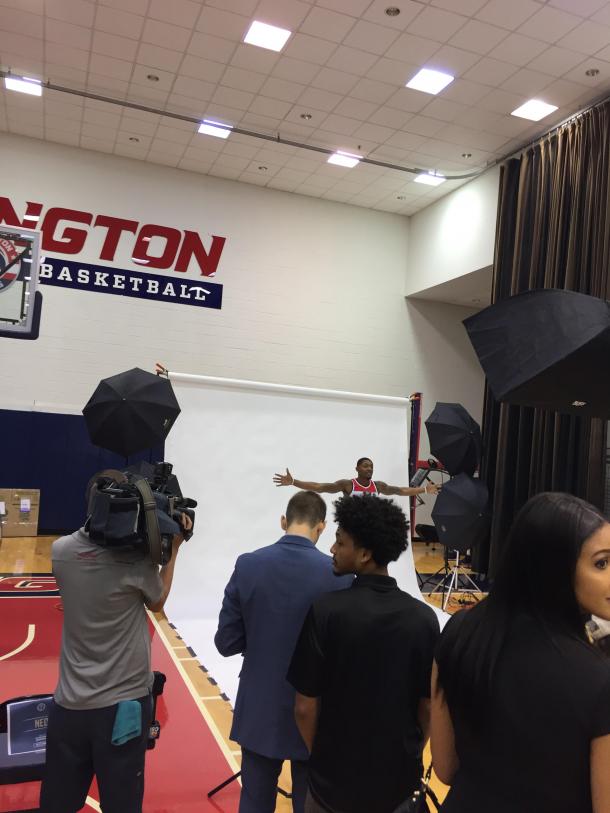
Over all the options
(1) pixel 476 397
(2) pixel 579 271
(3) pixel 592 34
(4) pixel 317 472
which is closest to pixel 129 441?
(4) pixel 317 472

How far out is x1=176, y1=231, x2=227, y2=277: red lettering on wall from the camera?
32.9 ft

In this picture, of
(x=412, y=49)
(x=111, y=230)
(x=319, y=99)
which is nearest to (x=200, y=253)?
(x=111, y=230)

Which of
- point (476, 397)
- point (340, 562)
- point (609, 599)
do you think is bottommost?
point (340, 562)

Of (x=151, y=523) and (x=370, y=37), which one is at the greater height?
(x=370, y=37)

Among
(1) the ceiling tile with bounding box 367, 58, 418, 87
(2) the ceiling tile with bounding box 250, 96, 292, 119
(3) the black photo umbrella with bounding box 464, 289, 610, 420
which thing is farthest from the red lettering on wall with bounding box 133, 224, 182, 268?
(3) the black photo umbrella with bounding box 464, 289, 610, 420

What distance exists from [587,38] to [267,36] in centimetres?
314

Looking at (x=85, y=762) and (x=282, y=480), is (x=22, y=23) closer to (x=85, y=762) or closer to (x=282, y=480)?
(x=282, y=480)

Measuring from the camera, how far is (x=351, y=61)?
7.03 m

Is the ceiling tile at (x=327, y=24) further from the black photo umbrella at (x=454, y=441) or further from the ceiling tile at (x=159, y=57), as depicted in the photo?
the black photo umbrella at (x=454, y=441)

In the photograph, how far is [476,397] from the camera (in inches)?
467

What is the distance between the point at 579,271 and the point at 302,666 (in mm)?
6637

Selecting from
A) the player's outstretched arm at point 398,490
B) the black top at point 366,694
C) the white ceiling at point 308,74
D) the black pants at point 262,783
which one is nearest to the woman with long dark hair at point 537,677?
the black top at point 366,694

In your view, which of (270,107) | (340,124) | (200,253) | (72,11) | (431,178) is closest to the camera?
(72,11)

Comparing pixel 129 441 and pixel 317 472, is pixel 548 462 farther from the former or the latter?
pixel 129 441
